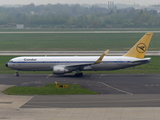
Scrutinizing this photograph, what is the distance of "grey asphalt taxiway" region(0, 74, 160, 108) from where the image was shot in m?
38.2

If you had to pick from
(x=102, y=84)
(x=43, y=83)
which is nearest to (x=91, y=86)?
(x=102, y=84)

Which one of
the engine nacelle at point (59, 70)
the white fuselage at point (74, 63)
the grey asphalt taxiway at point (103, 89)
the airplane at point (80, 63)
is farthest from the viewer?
the white fuselage at point (74, 63)

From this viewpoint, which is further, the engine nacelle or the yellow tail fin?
the yellow tail fin

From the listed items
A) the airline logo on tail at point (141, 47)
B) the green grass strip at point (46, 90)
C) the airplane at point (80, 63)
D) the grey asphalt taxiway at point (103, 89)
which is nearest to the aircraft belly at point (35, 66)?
the airplane at point (80, 63)

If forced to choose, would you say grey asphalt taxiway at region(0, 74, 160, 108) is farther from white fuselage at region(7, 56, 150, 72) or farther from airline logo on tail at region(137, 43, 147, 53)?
airline logo on tail at region(137, 43, 147, 53)

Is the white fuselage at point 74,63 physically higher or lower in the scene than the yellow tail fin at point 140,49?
lower

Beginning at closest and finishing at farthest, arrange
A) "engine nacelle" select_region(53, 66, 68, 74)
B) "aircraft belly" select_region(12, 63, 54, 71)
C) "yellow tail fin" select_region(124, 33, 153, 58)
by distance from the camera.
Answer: "engine nacelle" select_region(53, 66, 68, 74) < "aircraft belly" select_region(12, 63, 54, 71) < "yellow tail fin" select_region(124, 33, 153, 58)

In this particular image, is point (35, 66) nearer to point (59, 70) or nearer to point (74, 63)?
point (59, 70)

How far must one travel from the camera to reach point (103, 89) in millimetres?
46750

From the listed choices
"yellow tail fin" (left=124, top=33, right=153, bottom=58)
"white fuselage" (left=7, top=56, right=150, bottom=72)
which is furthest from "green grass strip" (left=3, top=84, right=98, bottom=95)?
"yellow tail fin" (left=124, top=33, right=153, bottom=58)

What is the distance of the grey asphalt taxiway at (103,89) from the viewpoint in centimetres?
3820

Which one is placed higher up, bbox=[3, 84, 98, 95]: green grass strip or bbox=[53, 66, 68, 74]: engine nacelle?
bbox=[3, 84, 98, 95]: green grass strip

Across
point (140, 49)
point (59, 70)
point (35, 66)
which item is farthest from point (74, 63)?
point (140, 49)

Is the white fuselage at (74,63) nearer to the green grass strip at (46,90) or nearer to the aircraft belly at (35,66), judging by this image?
the aircraft belly at (35,66)
